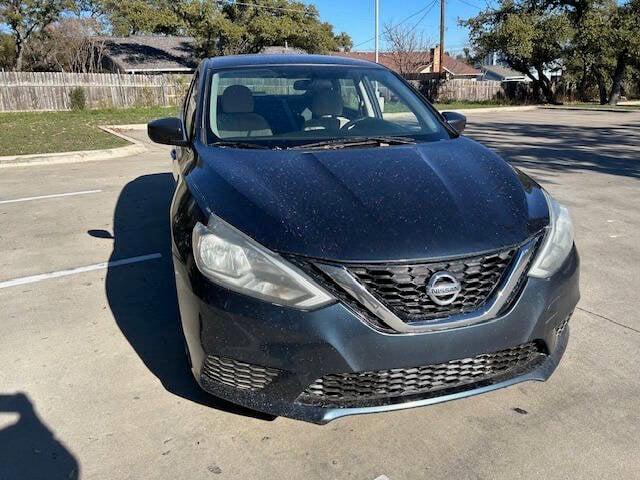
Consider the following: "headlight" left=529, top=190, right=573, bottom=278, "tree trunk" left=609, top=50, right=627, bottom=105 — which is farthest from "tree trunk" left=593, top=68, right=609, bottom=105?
"headlight" left=529, top=190, right=573, bottom=278

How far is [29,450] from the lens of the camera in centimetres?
241

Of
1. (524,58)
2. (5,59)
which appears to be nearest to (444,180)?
(524,58)

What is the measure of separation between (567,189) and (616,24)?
3005cm

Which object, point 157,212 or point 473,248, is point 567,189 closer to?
point 157,212

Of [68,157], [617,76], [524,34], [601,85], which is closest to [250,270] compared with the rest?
[68,157]

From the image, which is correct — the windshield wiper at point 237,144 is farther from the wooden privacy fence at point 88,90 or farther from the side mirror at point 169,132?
the wooden privacy fence at point 88,90

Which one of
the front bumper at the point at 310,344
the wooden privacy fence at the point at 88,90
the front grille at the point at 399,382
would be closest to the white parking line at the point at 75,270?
the front bumper at the point at 310,344

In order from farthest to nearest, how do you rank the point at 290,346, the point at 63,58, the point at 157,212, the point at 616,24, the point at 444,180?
the point at 63,58, the point at 616,24, the point at 157,212, the point at 444,180, the point at 290,346

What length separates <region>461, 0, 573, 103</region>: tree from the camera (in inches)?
1286

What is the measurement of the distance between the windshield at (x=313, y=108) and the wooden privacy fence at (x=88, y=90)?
2466cm

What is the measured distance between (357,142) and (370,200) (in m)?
0.92

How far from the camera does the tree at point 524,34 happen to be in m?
32.7

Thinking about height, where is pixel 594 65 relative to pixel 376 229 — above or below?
above

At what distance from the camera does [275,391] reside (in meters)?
2.19
